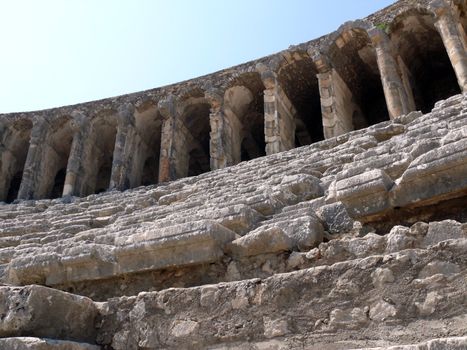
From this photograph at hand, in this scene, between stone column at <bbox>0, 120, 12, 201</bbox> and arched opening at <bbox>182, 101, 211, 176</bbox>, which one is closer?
arched opening at <bbox>182, 101, 211, 176</bbox>

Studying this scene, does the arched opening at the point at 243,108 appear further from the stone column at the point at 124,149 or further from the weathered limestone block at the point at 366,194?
the weathered limestone block at the point at 366,194

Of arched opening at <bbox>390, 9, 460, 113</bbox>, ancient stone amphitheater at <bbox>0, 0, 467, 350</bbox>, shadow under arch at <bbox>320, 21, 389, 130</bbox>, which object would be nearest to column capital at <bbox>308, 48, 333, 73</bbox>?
shadow under arch at <bbox>320, 21, 389, 130</bbox>

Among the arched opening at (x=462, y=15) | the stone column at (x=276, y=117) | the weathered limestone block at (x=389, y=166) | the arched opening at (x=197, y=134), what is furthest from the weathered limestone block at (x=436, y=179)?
the arched opening at (x=197, y=134)

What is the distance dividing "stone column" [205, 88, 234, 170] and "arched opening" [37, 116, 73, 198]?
629 centimetres

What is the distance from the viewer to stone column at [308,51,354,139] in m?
13.3

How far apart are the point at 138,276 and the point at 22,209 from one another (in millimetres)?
9316

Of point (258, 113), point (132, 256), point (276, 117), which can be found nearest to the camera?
point (132, 256)

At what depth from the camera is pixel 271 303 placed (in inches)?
102

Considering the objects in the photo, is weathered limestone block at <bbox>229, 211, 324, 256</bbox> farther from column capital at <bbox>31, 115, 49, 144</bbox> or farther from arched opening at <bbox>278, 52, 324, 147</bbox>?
column capital at <bbox>31, 115, 49, 144</bbox>

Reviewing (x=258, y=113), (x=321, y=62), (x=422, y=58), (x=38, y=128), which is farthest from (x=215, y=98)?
(x=38, y=128)

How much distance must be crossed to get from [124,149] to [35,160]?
144 inches

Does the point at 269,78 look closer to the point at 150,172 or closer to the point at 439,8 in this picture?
the point at 439,8

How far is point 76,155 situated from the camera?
17297 millimetres

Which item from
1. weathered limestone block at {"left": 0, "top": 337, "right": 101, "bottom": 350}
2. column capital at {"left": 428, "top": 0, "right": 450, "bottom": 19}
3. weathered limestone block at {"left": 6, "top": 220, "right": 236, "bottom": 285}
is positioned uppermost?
column capital at {"left": 428, "top": 0, "right": 450, "bottom": 19}
